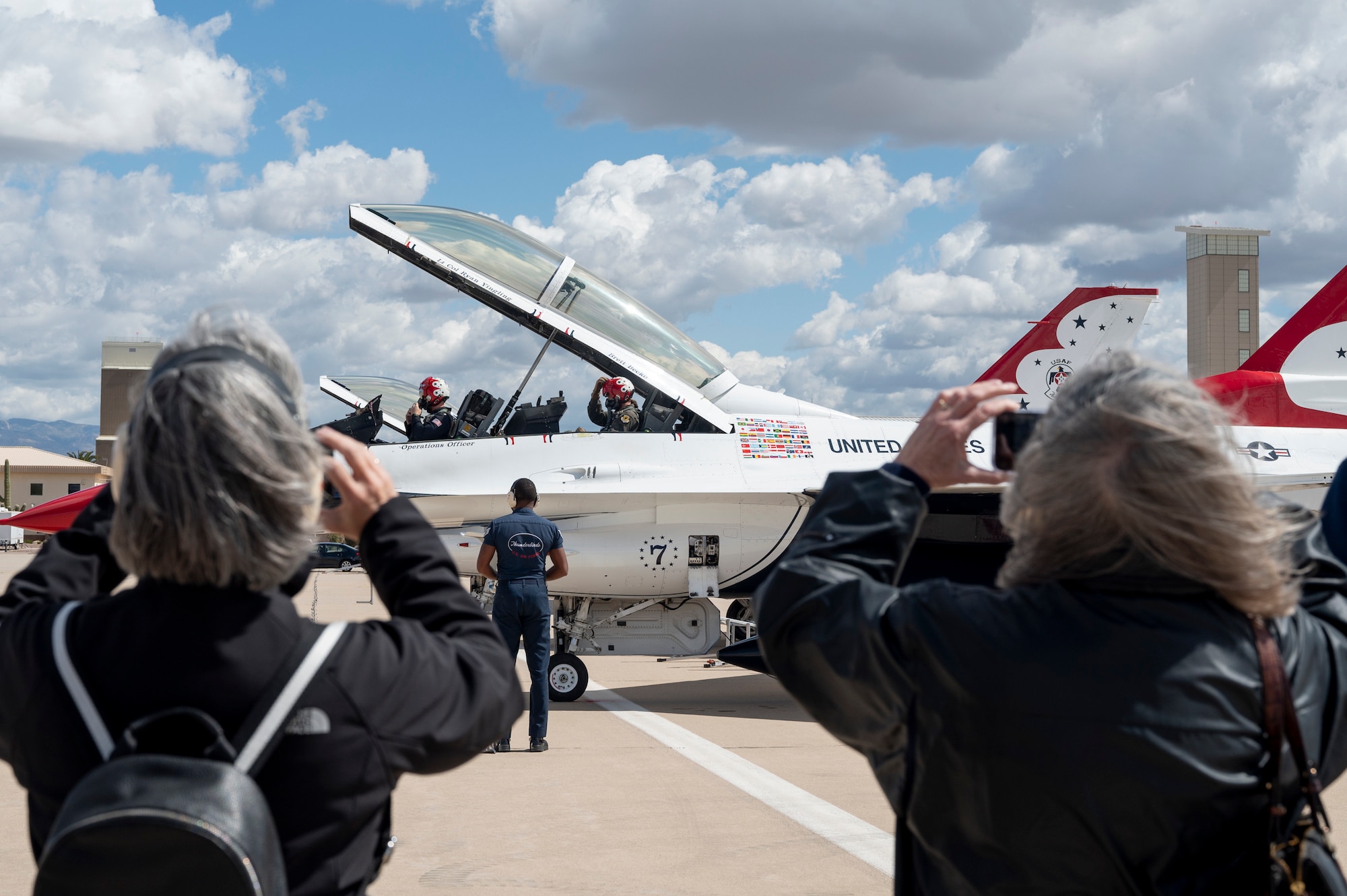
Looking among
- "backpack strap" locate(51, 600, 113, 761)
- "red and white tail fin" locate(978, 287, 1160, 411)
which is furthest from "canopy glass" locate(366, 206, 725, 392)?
"backpack strap" locate(51, 600, 113, 761)

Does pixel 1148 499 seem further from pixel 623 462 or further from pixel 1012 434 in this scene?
pixel 623 462

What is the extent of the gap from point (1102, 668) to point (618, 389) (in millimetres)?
9167

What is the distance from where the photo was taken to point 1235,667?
5.16 feet

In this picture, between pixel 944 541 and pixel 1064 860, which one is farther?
pixel 944 541

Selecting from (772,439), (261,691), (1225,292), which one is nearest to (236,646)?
(261,691)

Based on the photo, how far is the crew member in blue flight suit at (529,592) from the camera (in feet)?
25.2

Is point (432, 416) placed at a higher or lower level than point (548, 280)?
lower

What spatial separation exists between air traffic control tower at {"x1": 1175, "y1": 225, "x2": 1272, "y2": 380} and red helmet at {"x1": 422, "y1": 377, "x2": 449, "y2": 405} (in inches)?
1750

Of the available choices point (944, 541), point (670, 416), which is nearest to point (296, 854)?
point (944, 541)

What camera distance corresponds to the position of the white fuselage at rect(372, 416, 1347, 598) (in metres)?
10.4

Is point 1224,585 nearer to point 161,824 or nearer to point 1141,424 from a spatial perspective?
point 1141,424

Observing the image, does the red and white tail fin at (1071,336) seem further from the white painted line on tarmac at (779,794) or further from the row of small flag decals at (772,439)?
the white painted line on tarmac at (779,794)

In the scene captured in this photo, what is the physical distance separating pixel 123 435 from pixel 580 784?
540cm

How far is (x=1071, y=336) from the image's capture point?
17.5m
